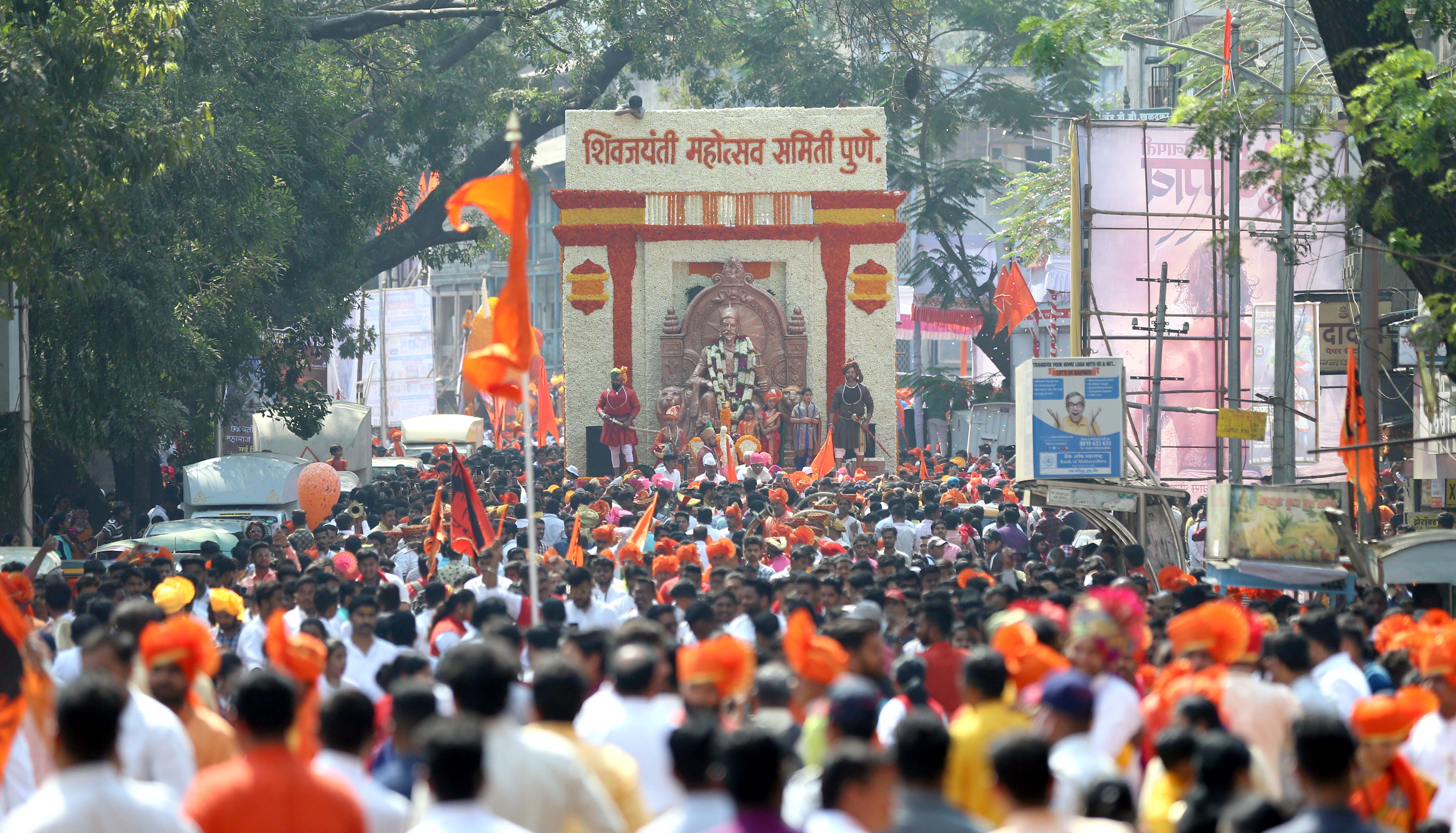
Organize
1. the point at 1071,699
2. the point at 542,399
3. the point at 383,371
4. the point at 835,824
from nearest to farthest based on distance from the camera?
the point at 835,824
the point at 1071,699
the point at 542,399
the point at 383,371

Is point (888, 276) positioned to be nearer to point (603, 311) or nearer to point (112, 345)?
point (603, 311)

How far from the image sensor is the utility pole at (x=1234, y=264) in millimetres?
13250

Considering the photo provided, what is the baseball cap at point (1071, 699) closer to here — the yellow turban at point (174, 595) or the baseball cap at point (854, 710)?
the baseball cap at point (854, 710)

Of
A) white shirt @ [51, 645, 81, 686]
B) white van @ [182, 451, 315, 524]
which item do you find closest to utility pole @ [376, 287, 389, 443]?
white van @ [182, 451, 315, 524]

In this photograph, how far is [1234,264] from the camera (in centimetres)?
1338

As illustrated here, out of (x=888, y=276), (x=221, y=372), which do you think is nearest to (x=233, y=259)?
(x=221, y=372)

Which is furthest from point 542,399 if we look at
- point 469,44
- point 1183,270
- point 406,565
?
point 406,565

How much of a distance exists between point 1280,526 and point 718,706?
7258 mm

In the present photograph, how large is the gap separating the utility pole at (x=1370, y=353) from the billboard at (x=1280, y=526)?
93.8 inches

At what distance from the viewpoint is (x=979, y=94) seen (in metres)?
38.0

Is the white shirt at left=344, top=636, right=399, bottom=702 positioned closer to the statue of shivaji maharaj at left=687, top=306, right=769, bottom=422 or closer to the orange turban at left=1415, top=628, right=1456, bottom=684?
the orange turban at left=1415, top=628, right=1456, bottom=684

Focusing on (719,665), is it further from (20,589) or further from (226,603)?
(20,589)

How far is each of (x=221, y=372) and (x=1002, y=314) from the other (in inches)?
651

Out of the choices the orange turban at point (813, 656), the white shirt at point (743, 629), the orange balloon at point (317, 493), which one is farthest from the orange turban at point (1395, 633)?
the orange balloon at point (317, 493)
